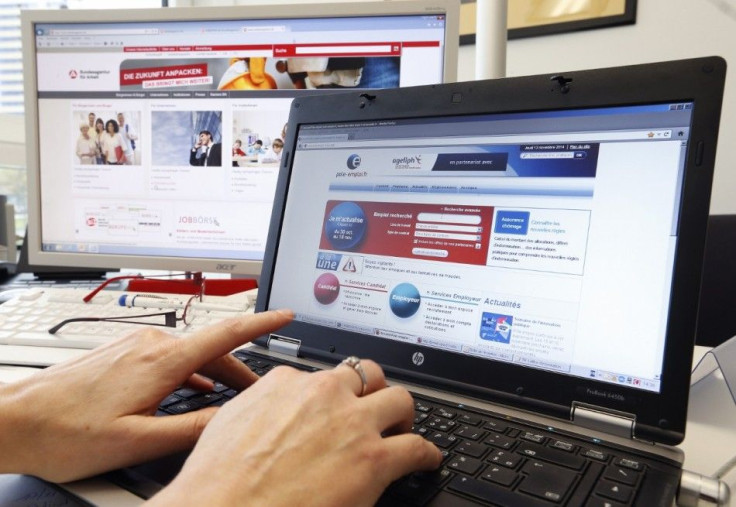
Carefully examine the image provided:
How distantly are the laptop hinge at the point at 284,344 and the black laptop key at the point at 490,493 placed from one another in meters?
0.30

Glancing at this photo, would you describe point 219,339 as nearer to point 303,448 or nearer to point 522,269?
point 303,448

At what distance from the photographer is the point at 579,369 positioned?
44cm

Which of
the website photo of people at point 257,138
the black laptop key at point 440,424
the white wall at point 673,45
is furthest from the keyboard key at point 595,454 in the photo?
the white wall at point 673,45

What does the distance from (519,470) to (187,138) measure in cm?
78

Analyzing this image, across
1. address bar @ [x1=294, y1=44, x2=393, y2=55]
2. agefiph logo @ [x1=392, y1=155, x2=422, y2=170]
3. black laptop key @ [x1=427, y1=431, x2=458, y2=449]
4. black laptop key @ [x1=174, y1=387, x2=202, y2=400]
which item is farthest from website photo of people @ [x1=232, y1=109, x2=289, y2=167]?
black laptop key @ [x1=427, y1=431, x2=458, y2=449]

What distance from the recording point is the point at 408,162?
0.57 metres

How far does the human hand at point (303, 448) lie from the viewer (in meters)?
0.29

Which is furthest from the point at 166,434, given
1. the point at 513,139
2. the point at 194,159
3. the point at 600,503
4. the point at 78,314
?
the point at 194,159

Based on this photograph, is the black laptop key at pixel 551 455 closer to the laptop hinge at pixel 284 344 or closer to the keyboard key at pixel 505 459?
the keyboard key at pixel 505 459

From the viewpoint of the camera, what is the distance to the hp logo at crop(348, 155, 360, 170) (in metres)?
0.61

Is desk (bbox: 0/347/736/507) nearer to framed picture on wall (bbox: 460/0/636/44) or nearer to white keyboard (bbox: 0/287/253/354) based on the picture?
white keyboard (bbox: 0/287/253/354)

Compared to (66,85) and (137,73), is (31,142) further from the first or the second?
(137,73)

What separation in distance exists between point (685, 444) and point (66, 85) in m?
1.07

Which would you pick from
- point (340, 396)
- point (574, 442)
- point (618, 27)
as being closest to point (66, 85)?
point (340, 396)
